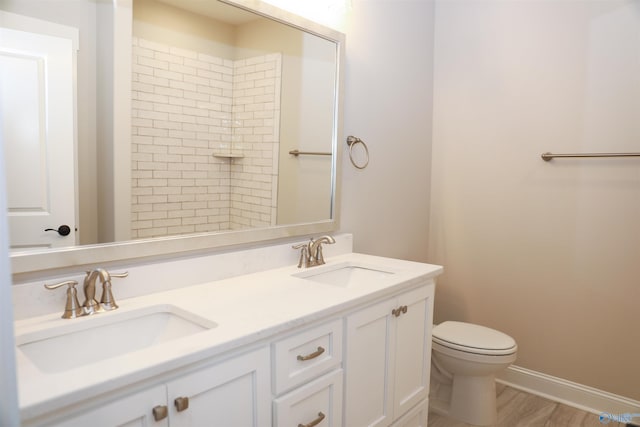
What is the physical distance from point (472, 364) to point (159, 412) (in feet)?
5.47

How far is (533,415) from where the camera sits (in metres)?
2.37

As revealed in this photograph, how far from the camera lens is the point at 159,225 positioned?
59.6 inches

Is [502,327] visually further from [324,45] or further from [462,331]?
[324,45]

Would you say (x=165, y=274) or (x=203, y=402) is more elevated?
(x=165, y=274)

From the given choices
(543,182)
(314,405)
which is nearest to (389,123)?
(543,182)

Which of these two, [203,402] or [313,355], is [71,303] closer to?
[203,402]

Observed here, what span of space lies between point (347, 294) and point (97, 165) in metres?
0.86

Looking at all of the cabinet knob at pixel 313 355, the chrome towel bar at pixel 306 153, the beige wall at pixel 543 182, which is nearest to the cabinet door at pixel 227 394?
the cabinet knob at pixel 313 355

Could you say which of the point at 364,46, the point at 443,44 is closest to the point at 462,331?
the point at 364,46

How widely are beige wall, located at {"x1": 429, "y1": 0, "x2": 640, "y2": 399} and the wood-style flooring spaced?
6.9 inches

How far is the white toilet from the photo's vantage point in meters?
2.18

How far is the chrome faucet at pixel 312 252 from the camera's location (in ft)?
6.40

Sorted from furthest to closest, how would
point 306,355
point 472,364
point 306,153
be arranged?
1. point 472,364
2. point 306,153
3. point 306,355

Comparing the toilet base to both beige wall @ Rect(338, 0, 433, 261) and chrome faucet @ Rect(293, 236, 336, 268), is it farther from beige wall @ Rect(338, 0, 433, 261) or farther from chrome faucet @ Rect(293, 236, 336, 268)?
chrome faucet @ Rect(293, 236, 336, 268)
